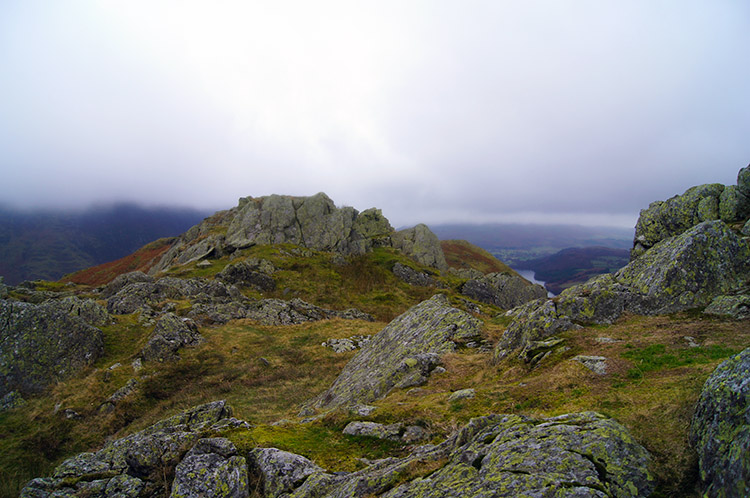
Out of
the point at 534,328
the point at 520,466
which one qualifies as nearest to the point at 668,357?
the point at 534,328

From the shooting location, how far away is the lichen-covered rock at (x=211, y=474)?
1037cm

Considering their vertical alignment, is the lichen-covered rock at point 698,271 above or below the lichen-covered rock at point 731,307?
above

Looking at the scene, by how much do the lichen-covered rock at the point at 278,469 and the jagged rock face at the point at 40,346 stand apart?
2784 cm

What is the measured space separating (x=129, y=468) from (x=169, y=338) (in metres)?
26.0

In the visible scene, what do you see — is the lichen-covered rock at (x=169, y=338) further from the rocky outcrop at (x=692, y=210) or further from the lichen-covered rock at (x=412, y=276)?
the lichen-covered rock at (x=412, y=276)

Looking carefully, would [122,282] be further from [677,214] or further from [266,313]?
[677,214]

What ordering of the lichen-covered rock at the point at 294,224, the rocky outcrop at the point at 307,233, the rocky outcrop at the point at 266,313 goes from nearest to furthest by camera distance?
1. the rocky outcrop at the point at 266,313
2. the rocky outcrop at the point at 307,233
3. the lichen-covered rock at the point at 294,224

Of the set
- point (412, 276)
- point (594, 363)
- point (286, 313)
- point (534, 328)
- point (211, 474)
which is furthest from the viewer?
point (412, 276)

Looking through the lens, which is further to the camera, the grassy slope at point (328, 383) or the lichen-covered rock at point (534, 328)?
the lichen-covered rock at point (534, 328)

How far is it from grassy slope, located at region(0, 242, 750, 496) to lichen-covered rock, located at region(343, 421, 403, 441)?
417 mm

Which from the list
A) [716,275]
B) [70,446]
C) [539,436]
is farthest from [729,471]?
[70,446]

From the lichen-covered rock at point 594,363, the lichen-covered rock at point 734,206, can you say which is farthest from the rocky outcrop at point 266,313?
the lichen-covered rock at point 734,206

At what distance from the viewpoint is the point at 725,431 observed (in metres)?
6.07

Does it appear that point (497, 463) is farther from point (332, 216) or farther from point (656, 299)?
point (332, 216)
